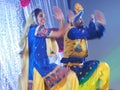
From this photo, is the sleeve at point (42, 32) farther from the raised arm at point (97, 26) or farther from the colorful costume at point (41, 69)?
the raised arm at point (97, 26)

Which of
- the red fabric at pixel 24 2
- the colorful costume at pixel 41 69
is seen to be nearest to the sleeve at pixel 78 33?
the colorful costume at pixel 41 69

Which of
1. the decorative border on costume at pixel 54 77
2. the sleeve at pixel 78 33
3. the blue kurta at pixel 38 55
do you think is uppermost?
the sleeve at pixel 78 33

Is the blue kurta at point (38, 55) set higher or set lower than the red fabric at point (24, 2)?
lower

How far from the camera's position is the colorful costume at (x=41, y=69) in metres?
2.06

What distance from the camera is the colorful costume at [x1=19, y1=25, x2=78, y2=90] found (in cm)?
206

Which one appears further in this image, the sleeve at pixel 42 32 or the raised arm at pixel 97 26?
the raised arm at pixel 97 26

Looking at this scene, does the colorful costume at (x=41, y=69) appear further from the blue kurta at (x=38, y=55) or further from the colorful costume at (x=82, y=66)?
the colorful costume at (x=82, y=66)

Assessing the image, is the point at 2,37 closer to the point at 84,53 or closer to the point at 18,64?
the point at 18,64

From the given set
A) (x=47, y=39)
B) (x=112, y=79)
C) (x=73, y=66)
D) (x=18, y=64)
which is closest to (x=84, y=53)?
(x=73, y=66)

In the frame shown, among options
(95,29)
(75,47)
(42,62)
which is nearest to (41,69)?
(42,62)

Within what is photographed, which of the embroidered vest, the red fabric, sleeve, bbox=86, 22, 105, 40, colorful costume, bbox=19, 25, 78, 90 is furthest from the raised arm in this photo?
the red fabric

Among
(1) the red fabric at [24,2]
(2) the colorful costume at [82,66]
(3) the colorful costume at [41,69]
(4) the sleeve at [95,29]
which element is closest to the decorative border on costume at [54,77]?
(3) the colorful costume at [41,69]

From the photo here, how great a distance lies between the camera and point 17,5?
95.0 inches

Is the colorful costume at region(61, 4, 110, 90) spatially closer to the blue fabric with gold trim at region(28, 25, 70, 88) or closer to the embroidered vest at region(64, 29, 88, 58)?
the embroidered vest at region(64, 29, 88, 58)
